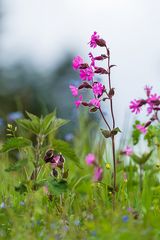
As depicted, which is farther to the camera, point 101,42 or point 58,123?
point 101,42

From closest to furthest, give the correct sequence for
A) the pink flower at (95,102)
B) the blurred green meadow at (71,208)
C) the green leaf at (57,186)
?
1. the blurred green meadow at (71,208)
2. the green leaf at (57,186)
3. the pink flower at (95,102)

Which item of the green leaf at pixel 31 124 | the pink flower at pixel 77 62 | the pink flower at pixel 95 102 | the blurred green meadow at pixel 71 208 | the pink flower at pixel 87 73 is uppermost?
the pink flower at pixel 77 62

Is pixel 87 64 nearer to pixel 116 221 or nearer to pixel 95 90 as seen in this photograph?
pixel 95 90

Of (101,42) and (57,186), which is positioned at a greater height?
(101,42)

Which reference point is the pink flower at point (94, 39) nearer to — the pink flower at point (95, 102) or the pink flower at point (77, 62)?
the pink flower at point (77, 62)

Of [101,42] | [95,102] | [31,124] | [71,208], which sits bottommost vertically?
[71,208]

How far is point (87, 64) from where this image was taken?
3.85 m

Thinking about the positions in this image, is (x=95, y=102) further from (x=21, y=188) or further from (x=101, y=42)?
(x=21, y=188)

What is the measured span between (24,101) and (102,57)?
1143cm

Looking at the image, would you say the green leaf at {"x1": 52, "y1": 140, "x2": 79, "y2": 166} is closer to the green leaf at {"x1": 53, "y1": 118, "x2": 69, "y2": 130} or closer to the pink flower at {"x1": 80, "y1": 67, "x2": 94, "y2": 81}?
the green leaf at {"x1": 53, "y1": 118, "x2": 69, "y2": 130}

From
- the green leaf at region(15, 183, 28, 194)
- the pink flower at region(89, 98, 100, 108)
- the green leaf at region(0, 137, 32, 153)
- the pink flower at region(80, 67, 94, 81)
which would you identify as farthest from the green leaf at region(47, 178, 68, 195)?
the pink flower at region(80, 67, 94, 81)

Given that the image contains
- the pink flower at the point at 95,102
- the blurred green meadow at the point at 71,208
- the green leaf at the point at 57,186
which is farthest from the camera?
the pink flower at the point at 95,102

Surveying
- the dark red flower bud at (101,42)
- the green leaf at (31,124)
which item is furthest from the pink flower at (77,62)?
the green leaf at (31,124)

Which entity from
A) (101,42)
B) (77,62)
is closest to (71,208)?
(77,62)
